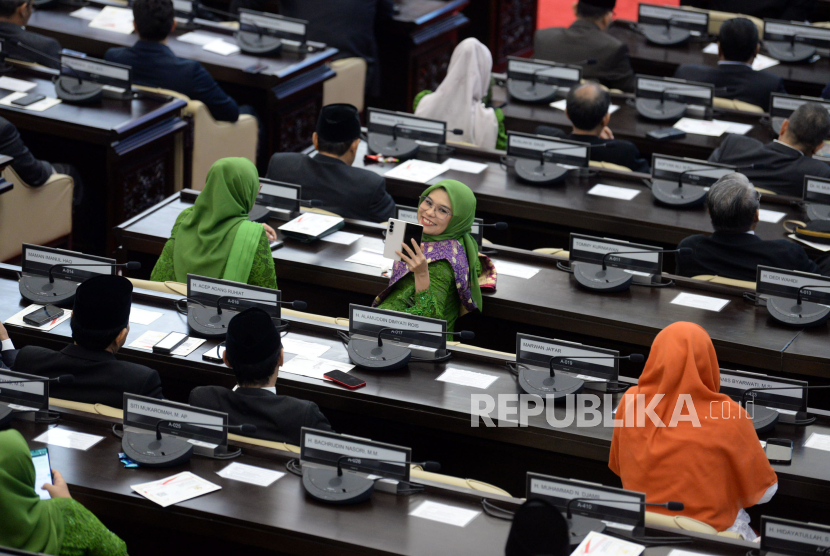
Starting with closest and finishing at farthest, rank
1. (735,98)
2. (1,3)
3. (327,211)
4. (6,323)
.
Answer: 1. (6,323)
2. (327,211)
3. (1,3)
4. (735,98)

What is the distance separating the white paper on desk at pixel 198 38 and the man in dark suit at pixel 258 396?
381 cm

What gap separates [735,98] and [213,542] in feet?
14.8

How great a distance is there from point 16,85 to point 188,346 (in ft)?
8.56

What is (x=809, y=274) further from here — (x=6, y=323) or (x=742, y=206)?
(x=6, y=323)

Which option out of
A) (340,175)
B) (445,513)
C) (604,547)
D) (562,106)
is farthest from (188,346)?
(562,106)

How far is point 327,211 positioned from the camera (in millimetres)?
4777

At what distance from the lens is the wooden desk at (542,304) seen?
3.91 m

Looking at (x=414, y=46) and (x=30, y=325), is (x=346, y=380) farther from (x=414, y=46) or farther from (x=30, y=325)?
(x=414, y=46)

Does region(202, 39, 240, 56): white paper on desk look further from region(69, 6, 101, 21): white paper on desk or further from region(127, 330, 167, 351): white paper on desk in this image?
region(127, 330, 167, 351): white paper on desk

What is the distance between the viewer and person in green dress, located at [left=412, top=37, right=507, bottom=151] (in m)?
5.82

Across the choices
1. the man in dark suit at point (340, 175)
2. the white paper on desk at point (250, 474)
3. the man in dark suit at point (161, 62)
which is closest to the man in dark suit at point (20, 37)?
the man in dark suit at point (161, 62)

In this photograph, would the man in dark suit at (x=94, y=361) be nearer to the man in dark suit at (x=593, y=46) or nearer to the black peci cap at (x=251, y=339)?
the black peci cap at (x=251, y=339)

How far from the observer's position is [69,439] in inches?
124

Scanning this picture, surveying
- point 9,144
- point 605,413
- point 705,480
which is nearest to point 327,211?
point 9,144
